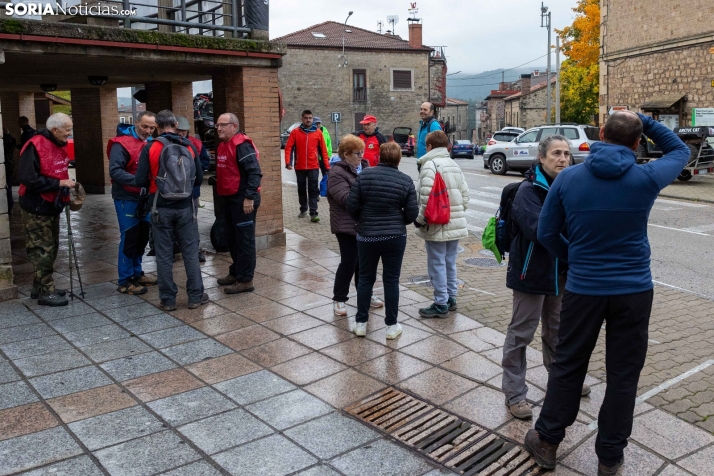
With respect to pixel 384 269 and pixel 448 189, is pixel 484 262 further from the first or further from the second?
pixel 384 269

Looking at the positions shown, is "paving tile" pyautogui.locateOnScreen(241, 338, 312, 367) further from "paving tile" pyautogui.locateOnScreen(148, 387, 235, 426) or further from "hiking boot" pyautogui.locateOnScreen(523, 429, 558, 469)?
"hiking boot" pyautogui.locateOnScreen(523, 429, 558, 469)

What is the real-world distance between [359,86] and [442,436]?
51.4m

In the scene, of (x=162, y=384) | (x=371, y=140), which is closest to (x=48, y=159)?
(x=162, y=384)

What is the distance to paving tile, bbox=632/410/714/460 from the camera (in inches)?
159

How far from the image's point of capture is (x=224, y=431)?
4.23 metres

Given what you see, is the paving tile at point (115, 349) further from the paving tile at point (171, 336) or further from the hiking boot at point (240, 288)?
the hiking boot at point (240, 288)

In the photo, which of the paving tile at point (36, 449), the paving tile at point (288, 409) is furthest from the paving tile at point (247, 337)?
the paving tile at point (36, 449)

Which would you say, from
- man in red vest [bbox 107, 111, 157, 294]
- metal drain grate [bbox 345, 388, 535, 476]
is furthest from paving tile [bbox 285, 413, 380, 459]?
man in red vest [bbox 107, 111, 157, 294]

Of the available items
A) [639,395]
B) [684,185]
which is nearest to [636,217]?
[639,395]

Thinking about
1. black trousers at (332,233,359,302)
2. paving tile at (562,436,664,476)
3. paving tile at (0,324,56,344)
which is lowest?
paving tile at (562,436,664,476)

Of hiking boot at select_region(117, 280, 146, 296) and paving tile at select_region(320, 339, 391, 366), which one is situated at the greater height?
hiking boot at select_region(117, 280, 146, 296)

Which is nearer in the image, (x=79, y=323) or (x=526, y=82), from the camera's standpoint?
(x=79, y=323)

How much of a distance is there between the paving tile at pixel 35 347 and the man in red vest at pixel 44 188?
40.9 inches

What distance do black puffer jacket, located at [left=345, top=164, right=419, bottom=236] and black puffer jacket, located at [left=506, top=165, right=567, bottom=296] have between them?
1.52 m
